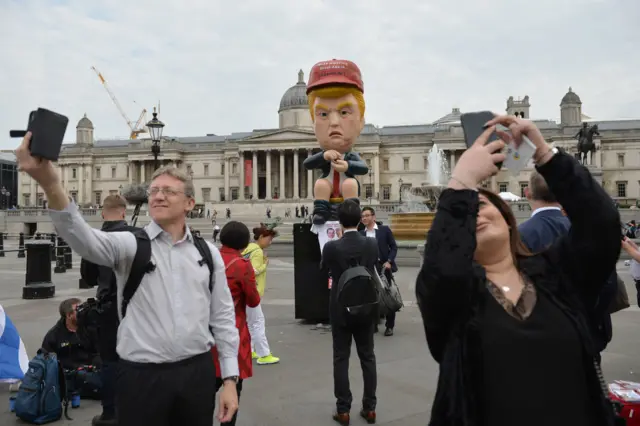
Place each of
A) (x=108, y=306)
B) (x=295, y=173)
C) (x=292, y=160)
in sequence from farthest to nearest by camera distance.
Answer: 1. (x=292, y=160)
2. (x=295, y=173)
3. (x=108, y=306)

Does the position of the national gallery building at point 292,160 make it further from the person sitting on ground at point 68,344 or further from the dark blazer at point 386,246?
the person sitting on ground at point 68,344

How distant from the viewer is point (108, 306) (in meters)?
3.76

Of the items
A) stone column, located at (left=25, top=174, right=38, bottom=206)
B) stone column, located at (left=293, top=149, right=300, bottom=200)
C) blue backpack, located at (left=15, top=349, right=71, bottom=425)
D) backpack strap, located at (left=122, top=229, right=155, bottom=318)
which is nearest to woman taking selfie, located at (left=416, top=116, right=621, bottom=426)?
backpack strap, located at (left=122, top=229, right=155, bottom=318)

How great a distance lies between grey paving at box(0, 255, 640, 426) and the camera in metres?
4.50

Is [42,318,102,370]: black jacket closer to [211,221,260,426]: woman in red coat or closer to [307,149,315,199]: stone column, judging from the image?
[211,221,260,426]: woman in red coat

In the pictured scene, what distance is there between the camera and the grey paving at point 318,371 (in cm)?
450

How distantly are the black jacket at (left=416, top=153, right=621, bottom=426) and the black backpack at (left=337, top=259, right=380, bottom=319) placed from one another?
2.19m

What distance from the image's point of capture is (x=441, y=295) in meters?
1.80

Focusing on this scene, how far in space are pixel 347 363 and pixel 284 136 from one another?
219ft

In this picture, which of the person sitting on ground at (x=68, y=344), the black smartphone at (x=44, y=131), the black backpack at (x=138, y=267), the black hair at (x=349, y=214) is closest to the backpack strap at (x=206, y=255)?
the black backpack at (x=138, y=267)

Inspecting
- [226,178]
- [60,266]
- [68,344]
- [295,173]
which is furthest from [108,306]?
[226,178]

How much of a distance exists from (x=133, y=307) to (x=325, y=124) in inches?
219

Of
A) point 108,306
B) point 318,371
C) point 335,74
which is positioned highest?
point 335,74

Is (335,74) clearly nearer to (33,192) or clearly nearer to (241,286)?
(241,286)
